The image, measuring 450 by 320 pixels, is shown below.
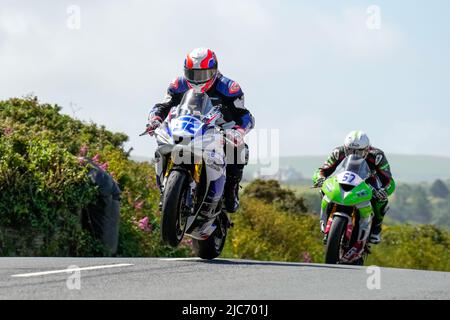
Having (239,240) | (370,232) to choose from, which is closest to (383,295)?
(370,232)

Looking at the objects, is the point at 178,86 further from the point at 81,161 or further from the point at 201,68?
the point at 81,161

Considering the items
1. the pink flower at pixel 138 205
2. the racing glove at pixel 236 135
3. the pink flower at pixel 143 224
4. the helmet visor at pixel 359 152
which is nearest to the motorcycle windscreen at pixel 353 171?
the helmet visor at pixel 359 152

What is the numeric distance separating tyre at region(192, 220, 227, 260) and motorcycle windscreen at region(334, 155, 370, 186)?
9.79 feet

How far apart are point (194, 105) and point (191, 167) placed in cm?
74

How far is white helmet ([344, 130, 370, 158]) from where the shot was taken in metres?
15.8

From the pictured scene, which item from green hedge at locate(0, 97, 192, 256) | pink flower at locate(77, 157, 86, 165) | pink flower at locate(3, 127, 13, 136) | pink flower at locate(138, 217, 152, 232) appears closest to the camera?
green hedge at locate(0, 97, 192, 256)

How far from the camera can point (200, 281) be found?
9.02 meters

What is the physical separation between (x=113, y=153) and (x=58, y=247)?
661cm

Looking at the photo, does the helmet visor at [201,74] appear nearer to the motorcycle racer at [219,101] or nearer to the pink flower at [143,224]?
the motorcycle racer at [219,101]

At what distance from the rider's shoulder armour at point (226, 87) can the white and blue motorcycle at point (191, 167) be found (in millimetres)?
349

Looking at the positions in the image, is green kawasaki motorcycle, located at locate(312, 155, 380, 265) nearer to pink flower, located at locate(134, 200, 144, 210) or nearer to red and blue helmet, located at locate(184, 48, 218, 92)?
red and blue helmet, located at locate(184, 48, 218, 92)

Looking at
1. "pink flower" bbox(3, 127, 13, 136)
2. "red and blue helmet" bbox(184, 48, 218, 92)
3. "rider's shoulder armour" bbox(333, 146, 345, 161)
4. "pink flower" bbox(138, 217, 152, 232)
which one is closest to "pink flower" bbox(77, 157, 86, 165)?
"pink flower" bbox(3, 127, 13, 136)

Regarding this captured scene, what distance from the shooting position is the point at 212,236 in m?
12.3

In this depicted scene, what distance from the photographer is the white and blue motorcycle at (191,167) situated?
35.9ft
